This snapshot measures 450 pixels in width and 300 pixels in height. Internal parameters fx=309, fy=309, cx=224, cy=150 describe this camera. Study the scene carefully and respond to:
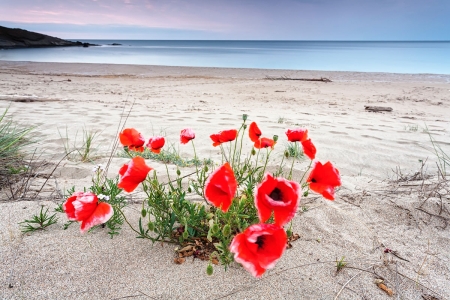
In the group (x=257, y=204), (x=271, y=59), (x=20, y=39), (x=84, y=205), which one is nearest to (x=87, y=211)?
(x=84, y=205)

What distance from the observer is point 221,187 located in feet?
3.28

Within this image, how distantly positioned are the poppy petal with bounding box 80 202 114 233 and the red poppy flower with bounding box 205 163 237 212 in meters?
0.41

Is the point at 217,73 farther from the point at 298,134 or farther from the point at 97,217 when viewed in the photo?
the point at 97,217

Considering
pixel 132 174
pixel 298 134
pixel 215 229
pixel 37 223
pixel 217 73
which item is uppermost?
pixel 298 134

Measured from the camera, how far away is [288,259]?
142 cm

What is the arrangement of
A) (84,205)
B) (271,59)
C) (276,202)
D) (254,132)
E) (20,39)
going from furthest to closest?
(20,39) < (271,59) < (254,132) < (84,205) < (276,202)

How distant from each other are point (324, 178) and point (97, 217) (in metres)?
0.88

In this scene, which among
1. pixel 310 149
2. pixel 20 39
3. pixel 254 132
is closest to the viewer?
pixel 310 149

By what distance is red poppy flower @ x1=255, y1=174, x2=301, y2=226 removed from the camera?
0.92 metres

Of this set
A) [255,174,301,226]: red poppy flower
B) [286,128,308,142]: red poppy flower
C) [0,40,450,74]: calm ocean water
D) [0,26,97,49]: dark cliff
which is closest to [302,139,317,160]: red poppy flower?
[286,128,308,142]: red poppy flower

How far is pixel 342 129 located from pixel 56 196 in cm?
401

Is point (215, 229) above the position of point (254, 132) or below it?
below

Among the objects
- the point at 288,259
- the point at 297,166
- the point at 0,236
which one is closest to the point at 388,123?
the point at 297,166

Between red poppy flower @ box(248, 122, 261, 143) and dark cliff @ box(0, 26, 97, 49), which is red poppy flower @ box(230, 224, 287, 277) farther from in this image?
dark cliff @ box(0, 26, 97, 49)
